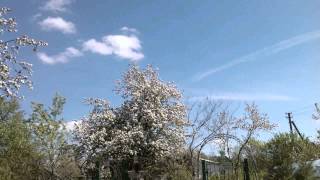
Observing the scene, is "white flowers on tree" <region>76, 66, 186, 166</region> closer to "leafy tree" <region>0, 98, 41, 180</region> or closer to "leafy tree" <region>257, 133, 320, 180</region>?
"leafy tree" <region>0, 98, 41, 180</region>

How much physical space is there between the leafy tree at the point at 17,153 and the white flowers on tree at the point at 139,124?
11.6ft

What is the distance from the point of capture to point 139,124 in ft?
94.8

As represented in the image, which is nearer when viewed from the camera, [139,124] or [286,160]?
[286,160]

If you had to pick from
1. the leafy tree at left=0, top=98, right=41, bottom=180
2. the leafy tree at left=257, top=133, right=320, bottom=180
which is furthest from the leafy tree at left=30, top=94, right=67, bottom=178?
the leafy tree at left=257, top=133, right=320, bottom=180

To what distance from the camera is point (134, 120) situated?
2881 centimetres

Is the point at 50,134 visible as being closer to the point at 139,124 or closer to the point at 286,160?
the point at 139,124

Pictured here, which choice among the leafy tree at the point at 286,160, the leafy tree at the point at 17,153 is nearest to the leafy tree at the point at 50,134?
the leafy tree at the point at 17,153

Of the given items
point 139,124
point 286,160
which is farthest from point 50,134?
point 286,160

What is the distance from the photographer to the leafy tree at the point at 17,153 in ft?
71.3

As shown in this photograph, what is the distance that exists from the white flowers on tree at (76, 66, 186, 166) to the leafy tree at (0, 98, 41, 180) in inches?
139

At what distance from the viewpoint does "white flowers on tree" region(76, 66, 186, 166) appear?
2833cm

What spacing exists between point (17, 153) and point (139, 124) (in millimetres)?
8089

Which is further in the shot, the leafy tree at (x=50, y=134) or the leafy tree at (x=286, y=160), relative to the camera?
the leafy tree at (x=50, y=134)

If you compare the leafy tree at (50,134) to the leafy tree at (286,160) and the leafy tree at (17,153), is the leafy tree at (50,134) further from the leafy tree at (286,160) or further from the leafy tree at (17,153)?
the leafy tree at (286,160)
